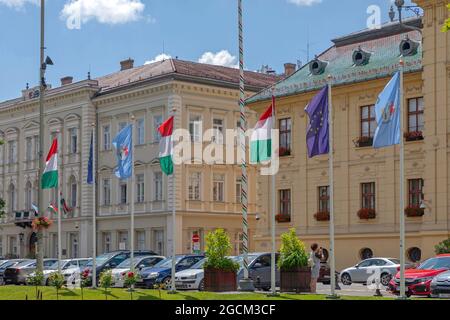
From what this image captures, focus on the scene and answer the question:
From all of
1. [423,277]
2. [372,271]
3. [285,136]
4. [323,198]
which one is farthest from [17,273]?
[423,277]

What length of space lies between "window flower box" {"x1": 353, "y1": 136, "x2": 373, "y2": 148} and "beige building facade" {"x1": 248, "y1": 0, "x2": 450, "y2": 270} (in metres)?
0.05

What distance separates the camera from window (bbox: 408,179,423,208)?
48844 millimetres

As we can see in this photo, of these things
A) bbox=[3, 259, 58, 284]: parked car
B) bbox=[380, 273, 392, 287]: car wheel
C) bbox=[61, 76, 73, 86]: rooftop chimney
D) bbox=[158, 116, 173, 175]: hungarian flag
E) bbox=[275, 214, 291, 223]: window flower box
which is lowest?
bbox=[3, 259, 58, 284]: parked car

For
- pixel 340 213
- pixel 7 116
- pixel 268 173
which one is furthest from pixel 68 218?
pixel 340 213

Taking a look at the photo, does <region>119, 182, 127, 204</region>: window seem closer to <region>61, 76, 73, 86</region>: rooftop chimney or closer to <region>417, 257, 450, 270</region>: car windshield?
<region>61, 76, 73, 86</region>: rooftop chimney

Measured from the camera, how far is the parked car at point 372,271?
4131 centimetres

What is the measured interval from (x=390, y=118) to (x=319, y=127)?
2652mm

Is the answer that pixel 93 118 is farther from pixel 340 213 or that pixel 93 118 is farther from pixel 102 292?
pixel 102 292

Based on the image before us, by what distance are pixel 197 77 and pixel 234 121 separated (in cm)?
460

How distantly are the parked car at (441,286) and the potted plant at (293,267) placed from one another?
151 inches

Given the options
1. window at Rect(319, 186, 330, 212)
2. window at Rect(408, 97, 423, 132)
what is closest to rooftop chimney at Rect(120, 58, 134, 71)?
window at Rect(319, 186, 330, 212)

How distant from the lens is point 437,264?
109 feet

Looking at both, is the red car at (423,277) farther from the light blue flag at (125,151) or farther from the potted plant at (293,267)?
the light blue flag at (125,151)

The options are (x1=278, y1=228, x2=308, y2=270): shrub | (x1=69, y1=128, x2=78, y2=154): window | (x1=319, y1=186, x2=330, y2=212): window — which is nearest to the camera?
(x1=278, y1=228, x2=308, y2=270): shrub
